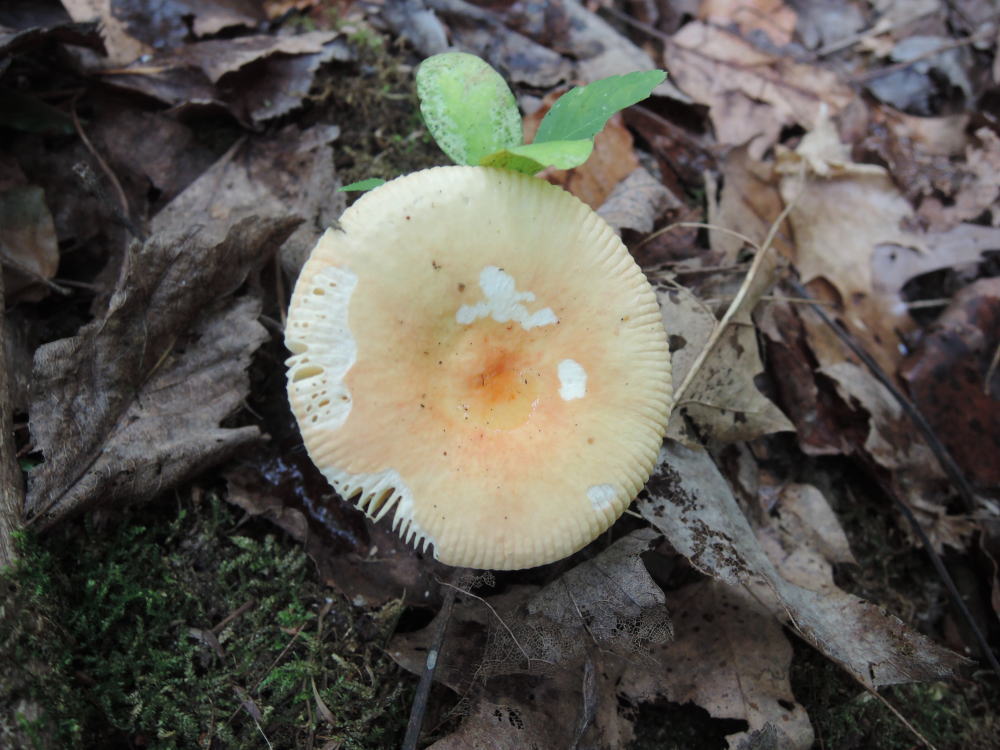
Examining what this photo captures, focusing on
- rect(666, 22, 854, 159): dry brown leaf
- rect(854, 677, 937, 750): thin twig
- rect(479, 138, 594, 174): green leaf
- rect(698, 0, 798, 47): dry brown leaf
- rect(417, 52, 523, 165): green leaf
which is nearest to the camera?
rect(479, 138, 594, 174): green leaf

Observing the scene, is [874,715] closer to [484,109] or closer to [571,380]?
[571,380]

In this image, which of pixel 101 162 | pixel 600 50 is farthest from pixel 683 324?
pixel 101 162

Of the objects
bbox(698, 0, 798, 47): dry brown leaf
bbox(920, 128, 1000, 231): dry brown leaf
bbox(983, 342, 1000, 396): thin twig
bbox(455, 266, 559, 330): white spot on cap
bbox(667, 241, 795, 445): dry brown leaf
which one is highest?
bbox(698, 0, 798, 47): dry brown leaf

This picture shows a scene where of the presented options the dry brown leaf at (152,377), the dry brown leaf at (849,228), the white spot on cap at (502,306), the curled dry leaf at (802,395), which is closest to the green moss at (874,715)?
the curled dry leaf at (802,395)

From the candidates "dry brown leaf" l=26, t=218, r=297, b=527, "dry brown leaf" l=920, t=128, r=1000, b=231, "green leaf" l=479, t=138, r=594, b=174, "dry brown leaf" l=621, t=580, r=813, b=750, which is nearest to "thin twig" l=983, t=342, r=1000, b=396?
"dry brown leaf" l=920, t=128, r=1000, b=231

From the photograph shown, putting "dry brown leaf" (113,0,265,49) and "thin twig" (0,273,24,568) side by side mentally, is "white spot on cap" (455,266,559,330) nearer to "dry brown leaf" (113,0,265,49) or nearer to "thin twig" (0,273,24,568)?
"thin twig" (0,273,24,568)

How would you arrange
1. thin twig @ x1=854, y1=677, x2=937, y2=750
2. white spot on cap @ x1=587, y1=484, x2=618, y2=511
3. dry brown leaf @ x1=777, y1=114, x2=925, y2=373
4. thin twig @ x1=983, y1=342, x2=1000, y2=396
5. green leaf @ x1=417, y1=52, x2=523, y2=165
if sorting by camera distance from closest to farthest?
white spot on cap @ x1=587, y1=484, x2=618, y2=511 → green leaf @ x1=417, y1=52, x2=523, y2=165 → thin twig @ x1=854, y1=677, x2=937, y2=750 → thin twig @ x1=983, y1=342, x2=1000, y2=396 → dry brown leaf @ x1=777, y1=114, x2=925, y2=373

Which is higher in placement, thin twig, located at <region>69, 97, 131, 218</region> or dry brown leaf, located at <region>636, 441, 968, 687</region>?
thin twig, located at <region>69, 97, 131, 218</region>
